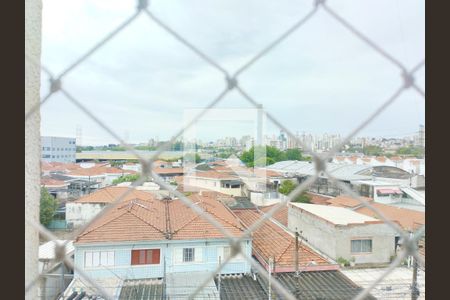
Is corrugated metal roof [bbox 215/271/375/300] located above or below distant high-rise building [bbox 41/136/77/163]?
below

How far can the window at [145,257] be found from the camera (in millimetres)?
1777

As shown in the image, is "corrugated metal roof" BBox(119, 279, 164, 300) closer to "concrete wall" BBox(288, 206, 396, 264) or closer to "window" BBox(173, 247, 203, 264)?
"window" BBox(173, 247, 203, 264)

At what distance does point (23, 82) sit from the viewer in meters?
0.24

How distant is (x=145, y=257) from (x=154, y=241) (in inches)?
8.9

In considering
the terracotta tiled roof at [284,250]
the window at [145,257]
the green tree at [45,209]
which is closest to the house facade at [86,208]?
the green tree at [45,209]

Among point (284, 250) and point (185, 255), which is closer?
point (185, 255)

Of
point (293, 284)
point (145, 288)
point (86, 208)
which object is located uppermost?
point (86, 208)

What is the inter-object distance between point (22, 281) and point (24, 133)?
0.12 m

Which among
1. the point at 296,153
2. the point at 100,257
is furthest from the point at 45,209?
the point at 100,257

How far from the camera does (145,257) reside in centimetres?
184

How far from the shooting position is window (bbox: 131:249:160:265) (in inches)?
70.0

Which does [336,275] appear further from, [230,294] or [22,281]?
[22,281]

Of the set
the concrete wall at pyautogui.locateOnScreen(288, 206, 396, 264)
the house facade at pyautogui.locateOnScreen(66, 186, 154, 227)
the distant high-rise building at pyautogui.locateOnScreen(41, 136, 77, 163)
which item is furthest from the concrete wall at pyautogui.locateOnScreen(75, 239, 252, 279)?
the distant high-rise building at pyautogui.locateOnScreen(41, 136, 77, 163)

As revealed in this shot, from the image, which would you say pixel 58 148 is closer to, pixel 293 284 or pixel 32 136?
pixel 32 136
